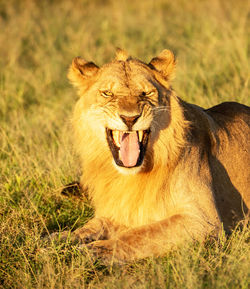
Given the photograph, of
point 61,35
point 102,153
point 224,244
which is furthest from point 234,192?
point 61,35

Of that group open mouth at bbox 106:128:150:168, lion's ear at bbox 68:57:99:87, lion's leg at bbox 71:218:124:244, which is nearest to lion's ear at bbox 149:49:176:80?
lion's ear at bbox 68:57:99:87

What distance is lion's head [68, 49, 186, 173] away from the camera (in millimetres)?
4055

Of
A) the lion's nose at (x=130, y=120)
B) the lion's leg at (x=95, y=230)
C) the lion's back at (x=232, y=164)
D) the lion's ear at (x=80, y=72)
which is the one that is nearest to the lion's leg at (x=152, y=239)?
the lion's leg at (x=95, y=230)

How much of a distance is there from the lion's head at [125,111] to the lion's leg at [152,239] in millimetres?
453

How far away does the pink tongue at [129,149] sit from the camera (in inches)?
163

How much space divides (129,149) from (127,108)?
33 centimetres

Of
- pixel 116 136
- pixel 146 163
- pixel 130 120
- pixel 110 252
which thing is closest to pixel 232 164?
pixel 146 163

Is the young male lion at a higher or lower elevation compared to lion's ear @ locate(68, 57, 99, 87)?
lower

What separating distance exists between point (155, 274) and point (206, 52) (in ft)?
17.1

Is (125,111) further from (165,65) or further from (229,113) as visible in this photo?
(229,113)

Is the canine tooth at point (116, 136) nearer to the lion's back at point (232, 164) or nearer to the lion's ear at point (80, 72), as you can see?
the lion's ear at point (80, 72)

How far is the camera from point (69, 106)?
7.64m

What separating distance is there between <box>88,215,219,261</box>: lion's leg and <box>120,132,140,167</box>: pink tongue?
0.49m

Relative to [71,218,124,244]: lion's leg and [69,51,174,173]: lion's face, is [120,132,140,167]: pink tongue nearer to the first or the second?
[69,51,174,173]: lion's face
